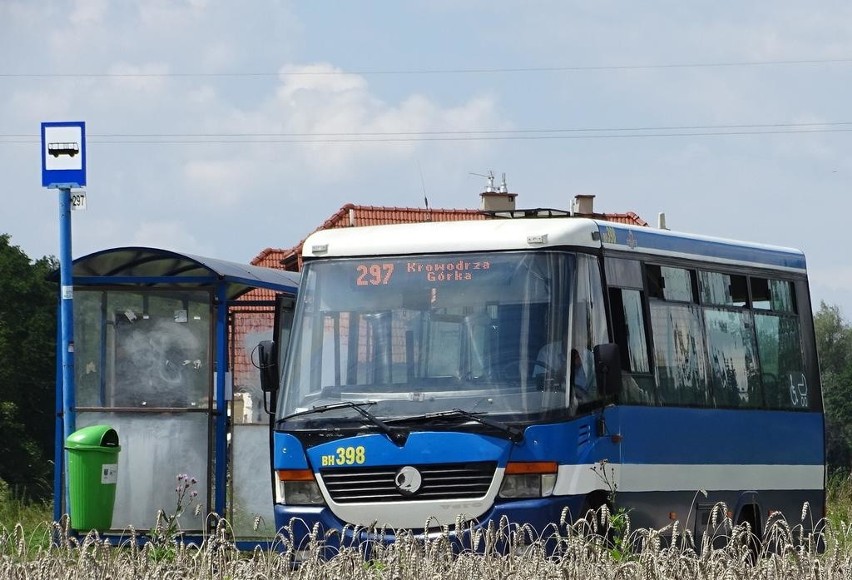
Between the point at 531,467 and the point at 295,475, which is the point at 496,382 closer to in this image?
the point at 531,467

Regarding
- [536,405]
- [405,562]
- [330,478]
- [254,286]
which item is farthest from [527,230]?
[405,562]

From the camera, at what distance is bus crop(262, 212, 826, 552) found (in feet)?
40.0

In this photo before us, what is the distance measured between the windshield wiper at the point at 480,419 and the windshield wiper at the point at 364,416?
128 mm

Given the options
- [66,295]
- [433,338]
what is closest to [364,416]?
[433,338]

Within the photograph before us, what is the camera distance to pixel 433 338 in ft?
41.7

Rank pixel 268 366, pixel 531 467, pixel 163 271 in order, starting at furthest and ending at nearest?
pixel 163 271 → pixel 268 366 → pixel 531 467

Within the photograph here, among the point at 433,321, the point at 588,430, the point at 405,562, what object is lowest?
the point at 405,562

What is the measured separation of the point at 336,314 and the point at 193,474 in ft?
11.2

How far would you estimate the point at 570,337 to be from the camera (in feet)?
41.0

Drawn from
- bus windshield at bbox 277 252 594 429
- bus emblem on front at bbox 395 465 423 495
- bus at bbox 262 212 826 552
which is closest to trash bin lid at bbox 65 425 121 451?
bus at bbox 262 212 826 552

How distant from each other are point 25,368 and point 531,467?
2110 inches

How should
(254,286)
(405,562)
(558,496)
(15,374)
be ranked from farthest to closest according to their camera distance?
1. (15,374)
2. (254,286)
3. (558,496)
4. (405,562)

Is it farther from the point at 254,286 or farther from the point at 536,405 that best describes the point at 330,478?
the point at 254,286

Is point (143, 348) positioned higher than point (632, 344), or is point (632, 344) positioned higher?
point (143, 348)
